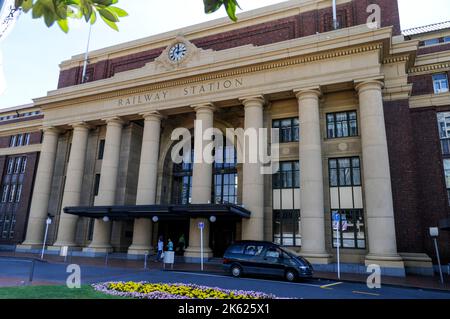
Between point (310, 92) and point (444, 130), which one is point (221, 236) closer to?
point (310, 92)

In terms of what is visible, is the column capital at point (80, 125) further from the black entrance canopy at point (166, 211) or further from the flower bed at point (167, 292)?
the flower bed at point (167, 292)

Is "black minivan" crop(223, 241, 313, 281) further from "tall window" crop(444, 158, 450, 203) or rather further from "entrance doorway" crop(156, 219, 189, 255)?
"tall window" crop(444, 158, 450, 203)

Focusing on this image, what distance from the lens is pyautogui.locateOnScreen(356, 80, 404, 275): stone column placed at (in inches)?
781

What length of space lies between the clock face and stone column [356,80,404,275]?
14720mm

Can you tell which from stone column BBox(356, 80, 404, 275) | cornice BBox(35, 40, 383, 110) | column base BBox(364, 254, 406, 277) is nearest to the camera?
column base BBox(364, 254, 406, 277)

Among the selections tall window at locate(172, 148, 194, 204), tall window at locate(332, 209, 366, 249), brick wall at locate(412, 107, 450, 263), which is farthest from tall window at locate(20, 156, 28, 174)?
brick wall at locate(412, 107, 450, 263)

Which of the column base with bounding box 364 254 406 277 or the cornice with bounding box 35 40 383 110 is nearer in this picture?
the column base with bounding box 364 254 406 277

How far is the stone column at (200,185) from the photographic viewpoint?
81.7ft

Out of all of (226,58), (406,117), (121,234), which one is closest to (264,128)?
(226,58)

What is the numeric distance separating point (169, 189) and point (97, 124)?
9.43 m

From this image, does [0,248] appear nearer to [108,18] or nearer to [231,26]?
[231,26]

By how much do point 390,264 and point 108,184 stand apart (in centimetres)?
2180

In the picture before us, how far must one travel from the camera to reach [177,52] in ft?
97.7

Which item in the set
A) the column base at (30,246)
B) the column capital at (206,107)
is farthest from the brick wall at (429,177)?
the column base at (30,246)
